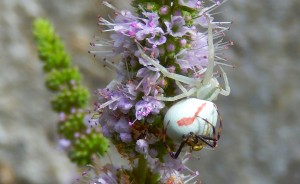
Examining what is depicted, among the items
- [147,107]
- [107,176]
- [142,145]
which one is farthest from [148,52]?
[107,176]

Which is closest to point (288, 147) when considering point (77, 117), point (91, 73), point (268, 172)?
point (268, 172)

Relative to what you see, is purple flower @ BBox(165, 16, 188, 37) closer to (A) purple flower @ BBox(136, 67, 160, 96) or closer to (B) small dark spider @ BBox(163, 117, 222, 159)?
(A) purple flower @ BBox(136, 67, 160, 96)

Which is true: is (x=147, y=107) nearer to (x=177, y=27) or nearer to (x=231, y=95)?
(x=177, y=27)

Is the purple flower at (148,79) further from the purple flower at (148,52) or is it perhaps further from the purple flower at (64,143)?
the purple flower at (64,143)

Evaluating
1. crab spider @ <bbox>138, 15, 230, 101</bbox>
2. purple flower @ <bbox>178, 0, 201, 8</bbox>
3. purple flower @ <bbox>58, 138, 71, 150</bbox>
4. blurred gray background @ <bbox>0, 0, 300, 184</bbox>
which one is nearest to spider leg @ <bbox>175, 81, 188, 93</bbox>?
crab spider @ <bbox>138, 15, 230, 101</bbox>

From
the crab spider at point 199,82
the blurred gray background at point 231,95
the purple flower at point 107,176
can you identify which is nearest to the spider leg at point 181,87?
the crab spider at point 199,82

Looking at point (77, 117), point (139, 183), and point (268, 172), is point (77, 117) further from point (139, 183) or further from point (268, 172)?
point (268, 172)

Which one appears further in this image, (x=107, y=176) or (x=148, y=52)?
(x=107, y=176)
